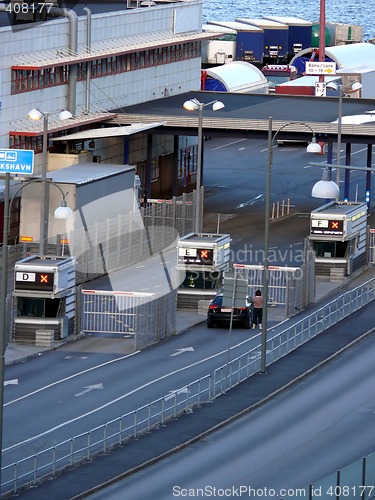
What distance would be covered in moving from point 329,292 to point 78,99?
914 inches

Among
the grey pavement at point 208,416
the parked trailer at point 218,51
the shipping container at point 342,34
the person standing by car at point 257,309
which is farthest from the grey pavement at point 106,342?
the shipping container at point 342,34

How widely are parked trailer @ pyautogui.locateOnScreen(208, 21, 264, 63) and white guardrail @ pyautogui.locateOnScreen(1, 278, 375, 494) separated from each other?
10041 cm

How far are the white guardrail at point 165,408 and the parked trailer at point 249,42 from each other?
100408 mm

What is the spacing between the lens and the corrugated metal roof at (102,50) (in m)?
84.4

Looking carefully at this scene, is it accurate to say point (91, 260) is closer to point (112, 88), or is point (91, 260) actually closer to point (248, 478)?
point (112, 88)

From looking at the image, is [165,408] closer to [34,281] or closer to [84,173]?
[34,281]

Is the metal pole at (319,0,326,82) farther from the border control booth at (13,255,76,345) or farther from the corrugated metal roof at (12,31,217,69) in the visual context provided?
the border control booth at (13,255,76,345)

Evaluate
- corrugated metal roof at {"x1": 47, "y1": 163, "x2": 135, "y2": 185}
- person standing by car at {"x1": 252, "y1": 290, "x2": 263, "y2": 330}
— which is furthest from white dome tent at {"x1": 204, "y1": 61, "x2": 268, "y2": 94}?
person standing by car at {"x1": 252, "y1": 290, "x2": 263, "y2": 330}

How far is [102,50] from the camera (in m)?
92.2

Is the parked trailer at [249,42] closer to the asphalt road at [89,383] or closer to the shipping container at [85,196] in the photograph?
the shipping container at [85,196]

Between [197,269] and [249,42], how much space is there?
337 feet

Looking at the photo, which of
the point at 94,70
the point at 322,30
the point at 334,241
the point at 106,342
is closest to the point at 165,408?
the point at 106,342

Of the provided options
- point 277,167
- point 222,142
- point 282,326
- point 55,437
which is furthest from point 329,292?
point 222,142

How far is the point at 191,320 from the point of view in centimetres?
6712
